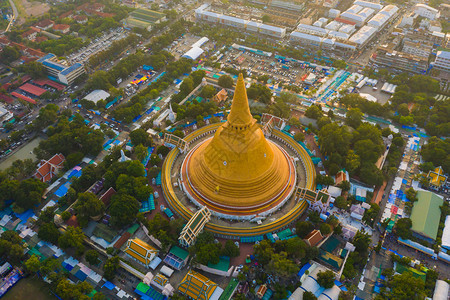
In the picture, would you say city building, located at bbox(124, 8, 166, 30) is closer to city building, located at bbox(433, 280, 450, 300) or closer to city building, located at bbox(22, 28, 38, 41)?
city building, located at bbox(22, 28, 38, 41)

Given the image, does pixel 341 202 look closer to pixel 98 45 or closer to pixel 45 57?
pixel 45 57

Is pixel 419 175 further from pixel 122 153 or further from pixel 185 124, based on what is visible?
pixel 122 153

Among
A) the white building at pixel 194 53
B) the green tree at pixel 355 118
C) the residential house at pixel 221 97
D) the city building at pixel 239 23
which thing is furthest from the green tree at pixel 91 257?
the city building at pixel 239 23

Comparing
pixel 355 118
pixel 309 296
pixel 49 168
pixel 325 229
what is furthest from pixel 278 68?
pixel 309 296

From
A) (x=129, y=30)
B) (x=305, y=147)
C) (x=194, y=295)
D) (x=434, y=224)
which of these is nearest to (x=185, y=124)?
(x=305, y=147)

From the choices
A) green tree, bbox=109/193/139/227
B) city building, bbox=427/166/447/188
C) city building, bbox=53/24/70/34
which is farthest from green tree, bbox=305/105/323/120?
city building, bbox=53/24/70/34
